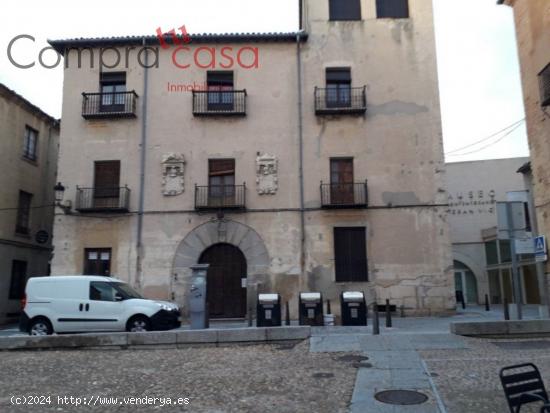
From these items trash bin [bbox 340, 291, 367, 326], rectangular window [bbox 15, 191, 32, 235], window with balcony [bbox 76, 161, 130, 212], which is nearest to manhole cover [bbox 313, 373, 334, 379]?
trash bin [bbox 340, 291, 367, 326]

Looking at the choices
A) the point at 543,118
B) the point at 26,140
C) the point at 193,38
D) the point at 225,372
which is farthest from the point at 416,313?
the point at 26,140

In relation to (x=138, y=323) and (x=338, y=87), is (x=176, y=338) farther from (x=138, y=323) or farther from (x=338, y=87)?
(x=338, y=87)

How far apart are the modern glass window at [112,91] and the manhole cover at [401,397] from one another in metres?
16.4

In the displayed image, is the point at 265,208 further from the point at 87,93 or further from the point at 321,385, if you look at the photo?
the point at 321,385

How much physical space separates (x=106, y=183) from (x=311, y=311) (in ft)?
32.7

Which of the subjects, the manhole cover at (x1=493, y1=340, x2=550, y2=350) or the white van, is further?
the white van

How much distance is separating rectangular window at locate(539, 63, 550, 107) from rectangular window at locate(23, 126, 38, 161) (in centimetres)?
2056

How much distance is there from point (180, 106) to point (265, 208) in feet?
17.5

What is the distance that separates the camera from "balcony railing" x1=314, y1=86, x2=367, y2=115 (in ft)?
63.3

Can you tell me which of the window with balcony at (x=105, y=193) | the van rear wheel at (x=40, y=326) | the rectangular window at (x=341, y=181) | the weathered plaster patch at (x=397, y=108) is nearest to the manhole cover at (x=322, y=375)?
the van rear wheel at (x=40, y=326)

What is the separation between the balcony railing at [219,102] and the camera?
64.0ft

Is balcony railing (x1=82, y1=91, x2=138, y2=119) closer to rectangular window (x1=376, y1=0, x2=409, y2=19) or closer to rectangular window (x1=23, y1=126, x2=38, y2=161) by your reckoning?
rectangular window (x1=23, y1=126, x2=38, y2=161)

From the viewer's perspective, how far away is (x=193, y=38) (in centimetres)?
2002

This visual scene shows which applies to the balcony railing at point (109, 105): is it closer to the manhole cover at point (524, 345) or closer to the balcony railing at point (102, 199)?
the balcony railing at point (102, 199)
